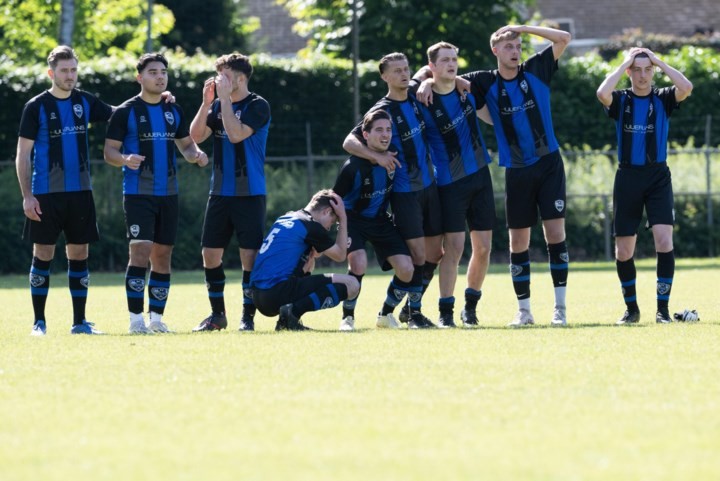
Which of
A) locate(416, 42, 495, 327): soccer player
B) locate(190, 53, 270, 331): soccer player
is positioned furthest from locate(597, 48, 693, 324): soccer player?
locate(190, 53, 270, 331): soccer player

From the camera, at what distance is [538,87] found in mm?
11602

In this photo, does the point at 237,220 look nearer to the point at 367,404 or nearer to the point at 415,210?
the point at 415,210

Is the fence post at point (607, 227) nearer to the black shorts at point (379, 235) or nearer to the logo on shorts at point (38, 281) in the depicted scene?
the black shorts at point (379, 235)

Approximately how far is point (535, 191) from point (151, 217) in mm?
3189

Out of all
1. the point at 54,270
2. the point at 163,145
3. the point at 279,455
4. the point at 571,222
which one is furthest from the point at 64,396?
the point at 571,222

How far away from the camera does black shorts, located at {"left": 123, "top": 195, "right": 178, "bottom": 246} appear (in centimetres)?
1134

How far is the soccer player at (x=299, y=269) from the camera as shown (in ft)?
36.3

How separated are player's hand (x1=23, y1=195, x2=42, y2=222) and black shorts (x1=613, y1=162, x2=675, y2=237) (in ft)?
15.8

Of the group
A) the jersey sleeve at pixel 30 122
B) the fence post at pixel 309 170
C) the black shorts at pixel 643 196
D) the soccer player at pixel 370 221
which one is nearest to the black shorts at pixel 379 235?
the soccer player at pixel 370 221

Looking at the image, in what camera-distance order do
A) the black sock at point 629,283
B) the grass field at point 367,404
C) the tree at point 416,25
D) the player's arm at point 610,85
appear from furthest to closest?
the tree at point 416,25
the black sock at point 629,283
the player's arm at point 610,85
the grass field at point 367,404

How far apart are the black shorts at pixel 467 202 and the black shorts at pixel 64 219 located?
289 centimetres

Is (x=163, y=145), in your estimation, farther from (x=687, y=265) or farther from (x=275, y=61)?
(x=275, y=61)

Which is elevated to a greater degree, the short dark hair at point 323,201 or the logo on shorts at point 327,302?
the short dark hair at point 323,201

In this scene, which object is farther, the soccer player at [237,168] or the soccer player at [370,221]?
the soccer player at [237,168]
